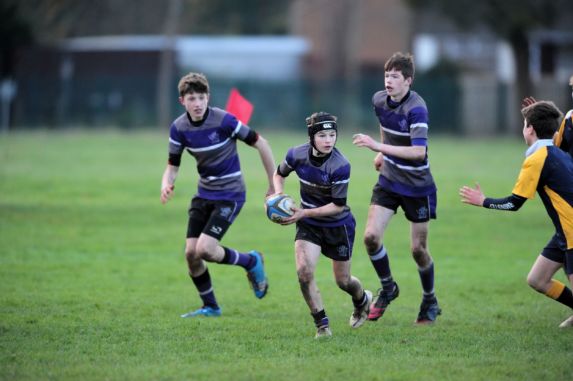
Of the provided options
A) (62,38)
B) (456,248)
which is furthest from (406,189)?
(62,38)

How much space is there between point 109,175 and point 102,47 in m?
25.7

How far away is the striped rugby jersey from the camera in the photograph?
7289mm

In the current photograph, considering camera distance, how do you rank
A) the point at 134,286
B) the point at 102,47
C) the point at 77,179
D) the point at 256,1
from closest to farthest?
the point at 134,286 < the point at 77,179 < the point at 102,47 < the point at 256,1

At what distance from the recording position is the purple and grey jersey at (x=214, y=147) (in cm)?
863

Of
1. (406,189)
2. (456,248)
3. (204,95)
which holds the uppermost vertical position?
(204,95)

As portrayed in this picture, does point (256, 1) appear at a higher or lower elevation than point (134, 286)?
higher

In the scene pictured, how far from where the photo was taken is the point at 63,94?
42281mm

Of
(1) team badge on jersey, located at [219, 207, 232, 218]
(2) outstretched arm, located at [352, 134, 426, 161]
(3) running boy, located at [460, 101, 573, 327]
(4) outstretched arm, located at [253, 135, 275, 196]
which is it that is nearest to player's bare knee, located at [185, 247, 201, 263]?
(1) team badge on jersey, located at [219, 207, 232, 218]

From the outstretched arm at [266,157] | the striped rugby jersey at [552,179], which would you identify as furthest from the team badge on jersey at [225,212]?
the striped rugby jersey at [552,179]

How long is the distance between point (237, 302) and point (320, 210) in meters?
2.56

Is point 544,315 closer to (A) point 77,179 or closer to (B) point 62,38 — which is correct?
(A) point 77,179

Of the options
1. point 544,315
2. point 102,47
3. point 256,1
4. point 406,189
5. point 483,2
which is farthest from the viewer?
point 256,1

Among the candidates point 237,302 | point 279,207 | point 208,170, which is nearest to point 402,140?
point 279,207

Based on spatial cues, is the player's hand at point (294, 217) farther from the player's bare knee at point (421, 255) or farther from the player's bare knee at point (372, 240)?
the player's bare knee at point (421, 255)
